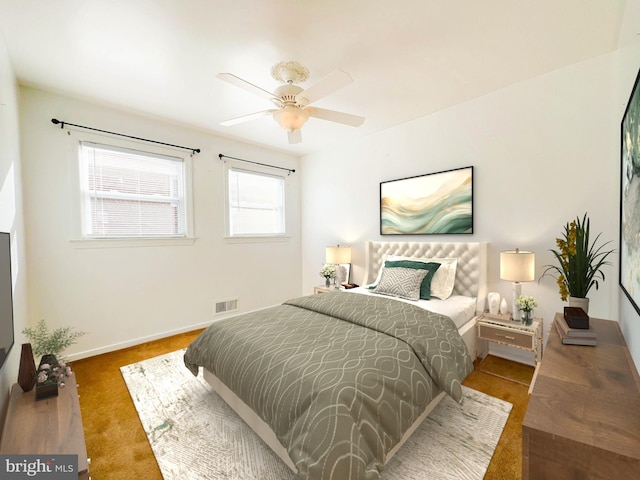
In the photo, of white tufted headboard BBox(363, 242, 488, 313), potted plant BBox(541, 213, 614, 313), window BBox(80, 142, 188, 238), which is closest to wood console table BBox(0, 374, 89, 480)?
window BBox(80, 142, 188, 238)

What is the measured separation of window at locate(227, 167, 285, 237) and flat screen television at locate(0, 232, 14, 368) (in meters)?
2.55

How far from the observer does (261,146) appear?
14.4 feet

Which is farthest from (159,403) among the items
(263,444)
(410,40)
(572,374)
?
(410,40)

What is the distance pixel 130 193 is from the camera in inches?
A: 127

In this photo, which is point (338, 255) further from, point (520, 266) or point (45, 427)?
point (45, 427)

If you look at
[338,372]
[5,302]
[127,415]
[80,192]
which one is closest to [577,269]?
[338,372]

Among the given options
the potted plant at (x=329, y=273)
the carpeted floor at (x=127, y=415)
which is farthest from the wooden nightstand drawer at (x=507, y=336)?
the potted plant at (x=329, y=273)

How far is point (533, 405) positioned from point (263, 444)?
151cm

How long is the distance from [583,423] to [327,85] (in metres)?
2.11

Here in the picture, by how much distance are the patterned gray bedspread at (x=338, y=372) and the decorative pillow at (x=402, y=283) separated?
1.97 feet

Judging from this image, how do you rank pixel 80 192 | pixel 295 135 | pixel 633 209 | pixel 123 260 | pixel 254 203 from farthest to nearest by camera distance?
pixel 254 203 → pixel 123 260 → pixel 80 192 → pixel 295 135 → pixel 633 209

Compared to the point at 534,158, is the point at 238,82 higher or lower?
higher

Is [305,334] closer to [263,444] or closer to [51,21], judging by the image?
[263,444]

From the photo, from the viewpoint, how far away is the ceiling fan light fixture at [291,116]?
2.23m
